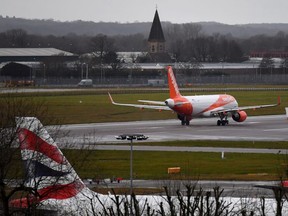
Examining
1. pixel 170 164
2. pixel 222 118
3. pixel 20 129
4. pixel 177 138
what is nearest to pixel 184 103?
pixel 222 118

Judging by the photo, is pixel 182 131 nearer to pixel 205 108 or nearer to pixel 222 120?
pixel 205 108

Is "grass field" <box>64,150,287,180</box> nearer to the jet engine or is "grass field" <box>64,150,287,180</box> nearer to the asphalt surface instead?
the asphalt surface

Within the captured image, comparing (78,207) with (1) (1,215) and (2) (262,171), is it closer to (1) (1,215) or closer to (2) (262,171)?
(1) (1,215)

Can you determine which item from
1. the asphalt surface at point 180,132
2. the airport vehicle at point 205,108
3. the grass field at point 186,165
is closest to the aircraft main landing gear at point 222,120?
the airport vehicle at point 205,108

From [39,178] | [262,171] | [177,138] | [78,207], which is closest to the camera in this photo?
[78,207]

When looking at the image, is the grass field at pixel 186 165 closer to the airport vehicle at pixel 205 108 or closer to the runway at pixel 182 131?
the runway at pixel 182 131

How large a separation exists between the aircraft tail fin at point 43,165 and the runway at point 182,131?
44440 millimetres

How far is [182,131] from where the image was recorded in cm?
11250

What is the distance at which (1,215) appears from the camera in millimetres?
42000

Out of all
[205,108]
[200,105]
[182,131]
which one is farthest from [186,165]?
[205,108]

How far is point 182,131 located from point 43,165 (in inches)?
2708

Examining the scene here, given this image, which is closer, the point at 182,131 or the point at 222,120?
the point at 182,131

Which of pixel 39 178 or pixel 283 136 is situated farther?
pixel 283 136

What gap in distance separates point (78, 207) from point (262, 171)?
108 feet
